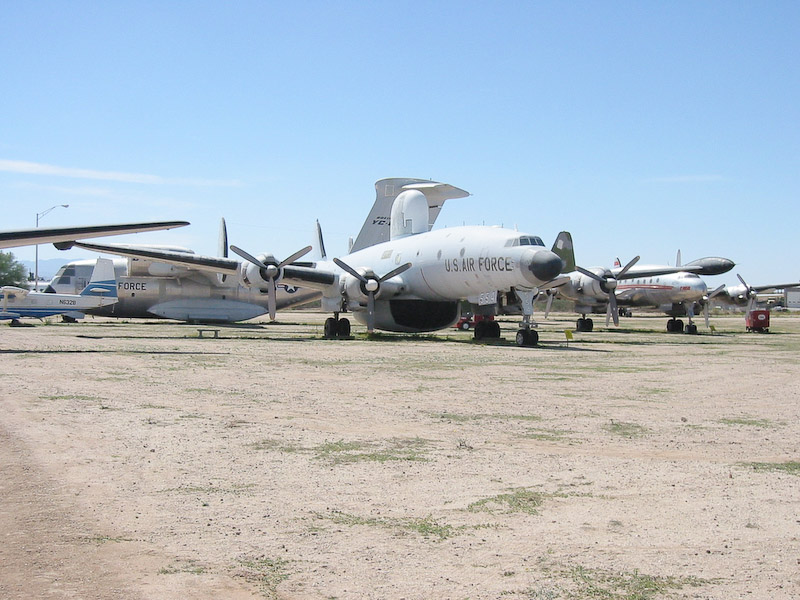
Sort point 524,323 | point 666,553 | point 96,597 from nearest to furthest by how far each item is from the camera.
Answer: point 96,597 → point 666,553 → point 524,323

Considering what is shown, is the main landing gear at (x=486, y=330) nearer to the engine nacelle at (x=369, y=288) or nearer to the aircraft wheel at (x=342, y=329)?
the engine nacelle at (x=369, y=288)

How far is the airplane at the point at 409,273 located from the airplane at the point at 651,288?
9.32 m

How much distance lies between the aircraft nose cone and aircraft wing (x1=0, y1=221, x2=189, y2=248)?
10.5 m

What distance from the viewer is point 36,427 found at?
27.5 ft

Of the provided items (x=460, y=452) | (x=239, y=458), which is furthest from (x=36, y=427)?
(x=460, y=452)

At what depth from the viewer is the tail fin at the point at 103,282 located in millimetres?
39375

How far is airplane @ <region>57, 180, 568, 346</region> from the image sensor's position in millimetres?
24766

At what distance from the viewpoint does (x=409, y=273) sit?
93.6ft

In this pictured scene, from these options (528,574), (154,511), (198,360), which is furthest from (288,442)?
(198,360)

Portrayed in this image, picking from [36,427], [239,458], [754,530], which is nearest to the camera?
[754,530]

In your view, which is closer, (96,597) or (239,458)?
(96,597)

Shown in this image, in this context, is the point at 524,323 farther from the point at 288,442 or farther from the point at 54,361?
the point at 288,442

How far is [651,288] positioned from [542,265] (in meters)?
19.9

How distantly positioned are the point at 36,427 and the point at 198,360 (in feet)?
28.6
